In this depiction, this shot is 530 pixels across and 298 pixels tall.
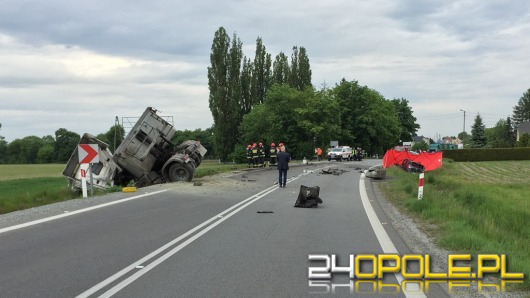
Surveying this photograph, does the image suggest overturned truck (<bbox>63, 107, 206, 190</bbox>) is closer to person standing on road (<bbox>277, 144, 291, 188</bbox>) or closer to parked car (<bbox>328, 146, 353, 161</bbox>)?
person standing on road (<bbox>277, 144, 291, 188</bbox>)

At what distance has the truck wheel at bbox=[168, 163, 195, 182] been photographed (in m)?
24.5

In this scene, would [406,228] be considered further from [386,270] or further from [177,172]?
[177,172]

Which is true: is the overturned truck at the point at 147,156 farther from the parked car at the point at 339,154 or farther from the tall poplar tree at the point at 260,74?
the tall poplar tree at the point at 260,74

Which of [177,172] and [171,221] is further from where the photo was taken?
[177,172]

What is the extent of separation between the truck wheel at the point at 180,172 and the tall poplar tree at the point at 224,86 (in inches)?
1714

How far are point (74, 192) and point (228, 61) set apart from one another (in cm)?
4946

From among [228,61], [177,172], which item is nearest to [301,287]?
[177,172]

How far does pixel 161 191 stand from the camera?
19578 mm

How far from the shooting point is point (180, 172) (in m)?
24.6

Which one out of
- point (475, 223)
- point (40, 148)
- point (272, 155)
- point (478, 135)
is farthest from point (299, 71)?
point (40, 148)

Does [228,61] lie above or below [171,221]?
above

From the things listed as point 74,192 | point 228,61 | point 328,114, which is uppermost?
point 228,61

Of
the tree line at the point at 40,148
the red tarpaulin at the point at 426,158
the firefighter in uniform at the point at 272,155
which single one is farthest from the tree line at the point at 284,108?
the tree line at the point at 40,148

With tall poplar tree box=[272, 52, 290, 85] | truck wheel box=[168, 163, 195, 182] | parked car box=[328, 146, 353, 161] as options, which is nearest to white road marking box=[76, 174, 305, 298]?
truck wheel box=[168, 163, 195, 182]
